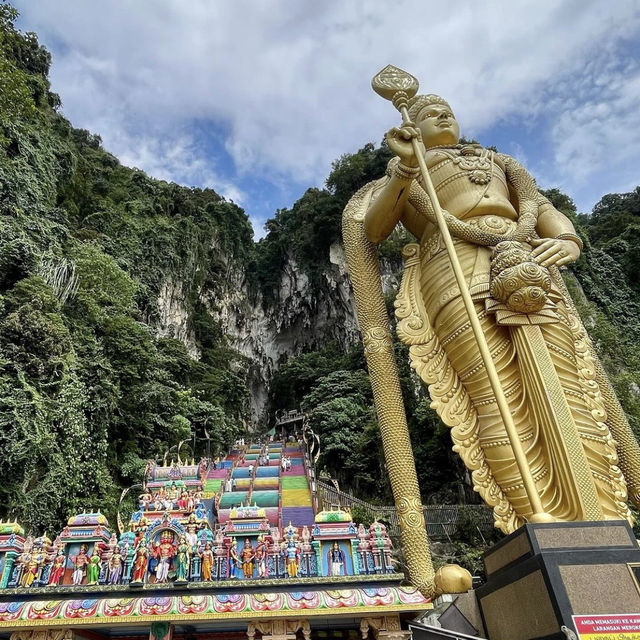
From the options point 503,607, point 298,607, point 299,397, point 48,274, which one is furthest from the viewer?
point 299,397

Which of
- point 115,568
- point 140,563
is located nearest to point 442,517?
point 140,563

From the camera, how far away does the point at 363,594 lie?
3.92m

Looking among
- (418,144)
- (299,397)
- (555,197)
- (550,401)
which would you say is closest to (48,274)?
(418,144)

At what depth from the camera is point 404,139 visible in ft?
14.8

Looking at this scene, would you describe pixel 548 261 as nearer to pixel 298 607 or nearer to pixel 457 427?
pixel 457 427

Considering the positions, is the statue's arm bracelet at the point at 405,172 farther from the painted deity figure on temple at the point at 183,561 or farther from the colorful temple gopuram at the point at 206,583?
the painted deity figure on temple at the point at 183,561

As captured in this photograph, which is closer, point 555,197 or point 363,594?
point 363,594

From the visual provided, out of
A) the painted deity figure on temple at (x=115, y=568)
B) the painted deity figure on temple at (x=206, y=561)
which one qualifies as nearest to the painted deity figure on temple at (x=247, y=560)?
the painted deity figure on temple at (x=206, y=561)

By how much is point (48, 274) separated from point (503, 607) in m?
13.0

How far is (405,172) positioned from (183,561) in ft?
13.1

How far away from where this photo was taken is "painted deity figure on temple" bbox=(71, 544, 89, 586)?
4234mm

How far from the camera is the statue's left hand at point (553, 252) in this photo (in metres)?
4.56

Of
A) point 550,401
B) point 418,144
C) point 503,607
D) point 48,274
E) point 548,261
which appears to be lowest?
point 503,607

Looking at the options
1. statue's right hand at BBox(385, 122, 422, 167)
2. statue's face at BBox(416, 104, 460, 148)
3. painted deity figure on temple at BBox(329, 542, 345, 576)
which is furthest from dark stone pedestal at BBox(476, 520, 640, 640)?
statue's face at BBox(416, 104, 460, 148)
